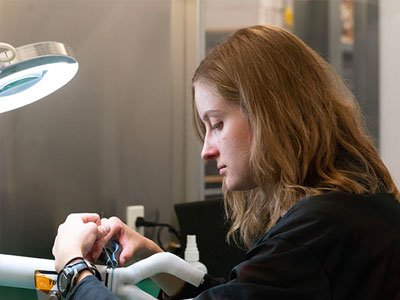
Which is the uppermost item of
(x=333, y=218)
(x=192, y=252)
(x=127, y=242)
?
(x=333, y=218)

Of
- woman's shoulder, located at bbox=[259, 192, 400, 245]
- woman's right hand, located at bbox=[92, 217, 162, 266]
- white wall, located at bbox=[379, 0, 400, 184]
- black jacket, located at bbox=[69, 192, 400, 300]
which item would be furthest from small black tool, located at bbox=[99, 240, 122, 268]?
white wall, located at bbox=[379, 0, 400, 184]

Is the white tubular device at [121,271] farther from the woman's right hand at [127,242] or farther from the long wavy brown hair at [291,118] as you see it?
the long wavy brown hair at [291,118]

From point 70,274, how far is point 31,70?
0.85 ft

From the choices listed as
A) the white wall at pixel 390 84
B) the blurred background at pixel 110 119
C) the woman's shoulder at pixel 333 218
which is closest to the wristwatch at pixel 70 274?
the woman's shoulder at pixel 333 218

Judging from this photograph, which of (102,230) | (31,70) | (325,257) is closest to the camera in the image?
(325,257)

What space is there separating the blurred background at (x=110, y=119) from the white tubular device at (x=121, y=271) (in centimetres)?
21

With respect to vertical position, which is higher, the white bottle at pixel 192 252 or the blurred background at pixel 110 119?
the blurred background at pixel 110 119

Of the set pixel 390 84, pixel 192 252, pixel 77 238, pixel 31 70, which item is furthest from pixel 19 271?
pixel 390 84

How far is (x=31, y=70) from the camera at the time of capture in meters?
0.79

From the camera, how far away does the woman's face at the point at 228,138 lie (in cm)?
78

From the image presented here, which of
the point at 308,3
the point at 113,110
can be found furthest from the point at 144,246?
the point at 308,3

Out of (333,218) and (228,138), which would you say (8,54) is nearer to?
(228,138)

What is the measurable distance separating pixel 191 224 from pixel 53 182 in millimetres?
291

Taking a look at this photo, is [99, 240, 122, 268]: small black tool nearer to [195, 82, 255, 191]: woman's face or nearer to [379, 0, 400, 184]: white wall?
[195, 82, 255, 191]: woman's face
